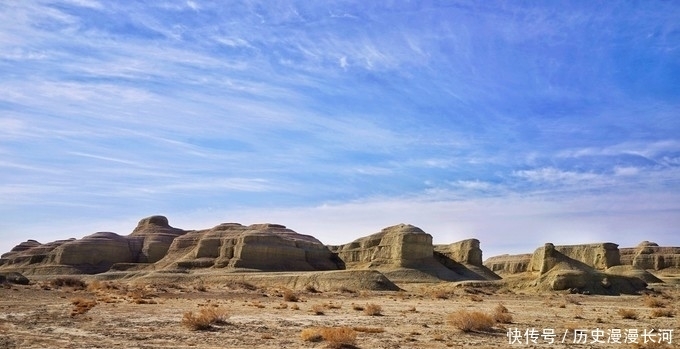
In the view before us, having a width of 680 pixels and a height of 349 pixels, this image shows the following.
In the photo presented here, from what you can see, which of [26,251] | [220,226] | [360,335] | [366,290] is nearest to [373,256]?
[220,226]

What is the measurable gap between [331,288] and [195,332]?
42715 millimetres

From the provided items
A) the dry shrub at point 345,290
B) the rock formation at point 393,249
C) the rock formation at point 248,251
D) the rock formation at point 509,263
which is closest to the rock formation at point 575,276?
the dry shrub at point 345,290

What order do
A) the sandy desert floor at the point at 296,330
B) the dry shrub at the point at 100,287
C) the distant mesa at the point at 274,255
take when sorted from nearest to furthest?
the sandy desert floor at the point at 296,330, the dry shrub at the point at 100,287, the distant mesa at the point at 274,255

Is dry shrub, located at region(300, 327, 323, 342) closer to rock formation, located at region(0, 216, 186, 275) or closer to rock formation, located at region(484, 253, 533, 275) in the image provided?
rock formation, located at region(0, 216, 186, 275)

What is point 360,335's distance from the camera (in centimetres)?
1759

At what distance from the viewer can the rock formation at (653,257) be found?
118m

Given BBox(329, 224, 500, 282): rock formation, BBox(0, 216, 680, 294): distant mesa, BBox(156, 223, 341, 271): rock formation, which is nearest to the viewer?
BBox(329, 224, 500, 282): rock formation

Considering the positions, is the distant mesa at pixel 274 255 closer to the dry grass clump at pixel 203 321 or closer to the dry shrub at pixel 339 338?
A: the dry grass clump at pixel 203 321

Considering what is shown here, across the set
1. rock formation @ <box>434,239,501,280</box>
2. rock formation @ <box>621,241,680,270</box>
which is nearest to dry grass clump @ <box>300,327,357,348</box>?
rock formation @ <box>434,239,501,280</box>

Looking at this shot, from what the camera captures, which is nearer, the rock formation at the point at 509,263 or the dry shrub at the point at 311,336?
the dry shrub at the point at 311,336

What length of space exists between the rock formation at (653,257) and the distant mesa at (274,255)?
182mm

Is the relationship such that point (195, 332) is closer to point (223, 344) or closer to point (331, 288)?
point (223, 344)

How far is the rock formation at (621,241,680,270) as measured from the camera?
117938 mm

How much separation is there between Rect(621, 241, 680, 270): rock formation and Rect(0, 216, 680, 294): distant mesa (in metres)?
0.18
